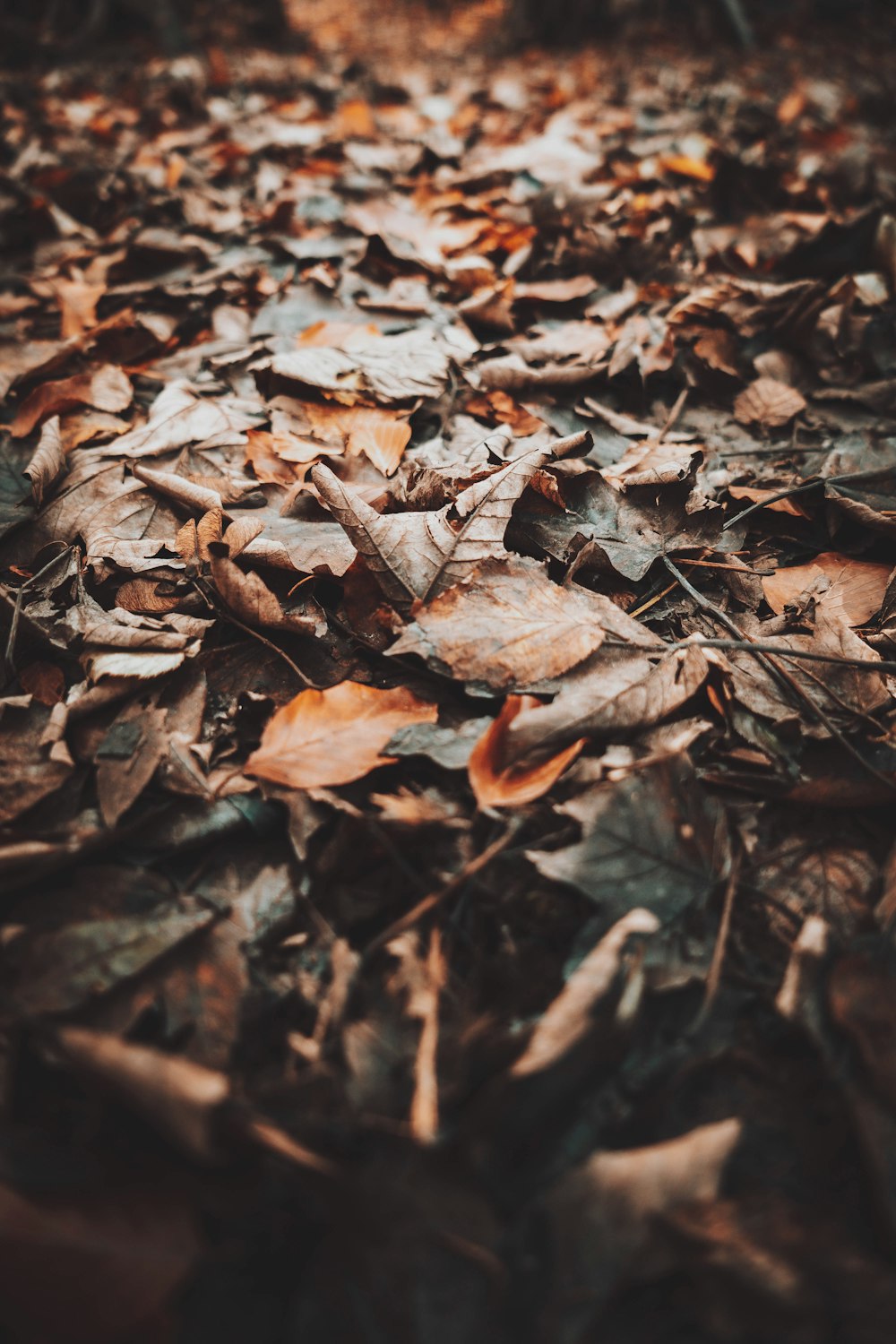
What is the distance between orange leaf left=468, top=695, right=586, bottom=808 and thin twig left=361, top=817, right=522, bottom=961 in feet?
0.14

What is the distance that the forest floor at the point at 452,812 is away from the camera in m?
0.74

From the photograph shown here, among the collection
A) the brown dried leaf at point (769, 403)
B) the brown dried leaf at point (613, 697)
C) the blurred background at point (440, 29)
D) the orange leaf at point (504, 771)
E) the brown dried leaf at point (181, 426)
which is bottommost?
the orange leaf at point (504, 771)

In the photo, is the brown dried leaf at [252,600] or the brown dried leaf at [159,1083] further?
the brown dried leaf at [252,600]

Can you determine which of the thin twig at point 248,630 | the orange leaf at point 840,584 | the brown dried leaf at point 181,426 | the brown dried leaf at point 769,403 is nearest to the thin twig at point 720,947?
the orange leaf at point 840,584

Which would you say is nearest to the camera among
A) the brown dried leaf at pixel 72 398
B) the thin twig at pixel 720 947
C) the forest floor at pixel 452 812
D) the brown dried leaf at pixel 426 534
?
the forest floor at pixel 452 812

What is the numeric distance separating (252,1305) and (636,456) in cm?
164

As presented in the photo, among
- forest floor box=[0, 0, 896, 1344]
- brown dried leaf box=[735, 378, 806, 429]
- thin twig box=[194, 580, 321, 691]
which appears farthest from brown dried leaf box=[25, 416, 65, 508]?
brown dried leaf box=[735, 378, 806, 429]

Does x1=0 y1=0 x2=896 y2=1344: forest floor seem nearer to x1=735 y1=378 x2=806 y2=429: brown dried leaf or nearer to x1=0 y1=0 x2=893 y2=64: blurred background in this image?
x1=735 y1=378 x2=806 y2=429: brown dried leaf

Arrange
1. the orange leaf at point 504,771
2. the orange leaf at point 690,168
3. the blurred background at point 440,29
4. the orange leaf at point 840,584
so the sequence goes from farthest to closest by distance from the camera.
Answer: the blurred background at point 440,29 < the orange leaf at point 690,168 < the orange leaf at point 840,584 < the orange leaf at point 504,771

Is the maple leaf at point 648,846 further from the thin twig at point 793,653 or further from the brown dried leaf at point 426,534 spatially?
the brown dried leaf at point 426,534

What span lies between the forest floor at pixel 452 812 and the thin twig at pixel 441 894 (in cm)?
1

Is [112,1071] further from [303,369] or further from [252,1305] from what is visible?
[303,369]

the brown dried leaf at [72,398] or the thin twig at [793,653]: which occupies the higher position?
the brown dried leaf at [72,398]

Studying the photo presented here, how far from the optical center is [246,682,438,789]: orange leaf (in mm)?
1084
